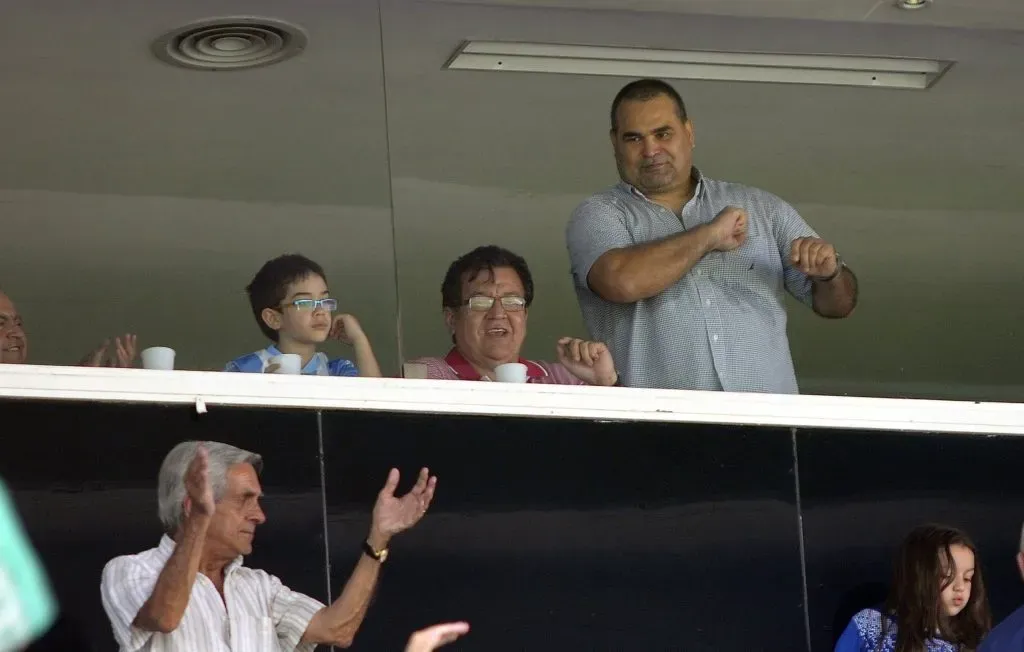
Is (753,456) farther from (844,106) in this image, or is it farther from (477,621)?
(844,106)

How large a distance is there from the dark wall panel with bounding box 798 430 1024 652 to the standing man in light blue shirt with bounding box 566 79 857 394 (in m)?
0.27

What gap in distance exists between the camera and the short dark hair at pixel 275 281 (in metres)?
4.80

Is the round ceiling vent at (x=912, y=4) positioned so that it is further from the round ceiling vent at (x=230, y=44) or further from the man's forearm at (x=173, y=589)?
the man's forearm at (x=173, y=589)

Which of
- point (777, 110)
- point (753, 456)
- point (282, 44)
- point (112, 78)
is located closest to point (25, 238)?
point (112, 78)

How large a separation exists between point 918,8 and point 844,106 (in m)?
0.67

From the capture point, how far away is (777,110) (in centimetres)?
716

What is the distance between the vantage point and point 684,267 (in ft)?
15.2

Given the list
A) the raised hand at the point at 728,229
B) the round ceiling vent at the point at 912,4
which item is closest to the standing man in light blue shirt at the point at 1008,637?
the raised hand at the point at 728,229

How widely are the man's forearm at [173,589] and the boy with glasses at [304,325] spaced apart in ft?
2.29

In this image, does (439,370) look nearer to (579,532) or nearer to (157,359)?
(579,532)

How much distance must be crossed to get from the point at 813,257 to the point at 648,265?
405 mm

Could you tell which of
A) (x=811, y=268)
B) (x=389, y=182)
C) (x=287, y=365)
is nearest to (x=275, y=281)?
(x=287, y=365)

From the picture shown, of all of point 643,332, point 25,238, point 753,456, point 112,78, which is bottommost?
point 753,456

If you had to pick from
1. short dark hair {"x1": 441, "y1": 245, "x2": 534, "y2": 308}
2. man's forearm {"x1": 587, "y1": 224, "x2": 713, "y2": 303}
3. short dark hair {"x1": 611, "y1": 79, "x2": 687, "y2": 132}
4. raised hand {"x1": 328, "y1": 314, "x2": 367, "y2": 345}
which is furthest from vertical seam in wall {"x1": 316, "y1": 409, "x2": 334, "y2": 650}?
short dark hair {"x1": 611, "y1": 79, "x2": 687, "y2": 132}
